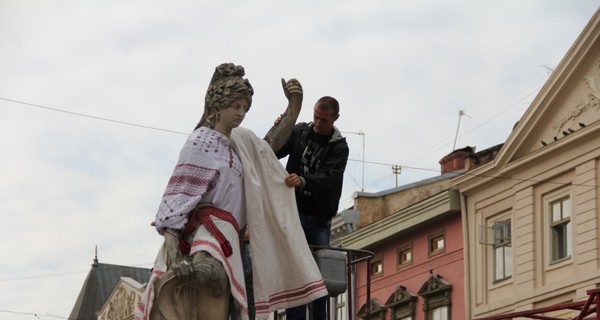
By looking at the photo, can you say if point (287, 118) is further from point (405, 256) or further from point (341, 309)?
point (341, 309)

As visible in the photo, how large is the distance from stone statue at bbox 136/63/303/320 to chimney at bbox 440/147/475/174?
3478 centimetres

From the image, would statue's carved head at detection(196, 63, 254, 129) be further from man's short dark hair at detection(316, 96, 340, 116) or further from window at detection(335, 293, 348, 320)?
window at detection(335, 293, 348, 320)

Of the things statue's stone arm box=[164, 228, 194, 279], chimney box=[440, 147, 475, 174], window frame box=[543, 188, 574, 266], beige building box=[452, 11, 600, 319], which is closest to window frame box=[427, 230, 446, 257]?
beige building box=[452, 11, 600, 319]

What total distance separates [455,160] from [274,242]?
35585 millimetres

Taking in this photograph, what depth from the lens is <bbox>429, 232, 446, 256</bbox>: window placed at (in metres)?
40.4

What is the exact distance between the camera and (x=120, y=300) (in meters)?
81.1

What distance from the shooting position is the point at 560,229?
118 ft

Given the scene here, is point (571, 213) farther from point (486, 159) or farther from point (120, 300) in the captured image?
point (120, 300)

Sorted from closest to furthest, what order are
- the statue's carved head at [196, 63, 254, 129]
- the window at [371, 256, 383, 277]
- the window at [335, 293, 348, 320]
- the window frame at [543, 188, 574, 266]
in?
the statue's carved head at [196, 63, 254, 129]
the window frame at [543, 188, 574, 266]
the window at [335, 293, 348, 320]
the window at [371, 256, 383, 277]

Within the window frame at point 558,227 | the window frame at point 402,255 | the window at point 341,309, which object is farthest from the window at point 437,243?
the window frame at point 558,227

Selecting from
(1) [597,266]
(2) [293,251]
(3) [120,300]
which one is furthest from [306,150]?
(3) [120,300]

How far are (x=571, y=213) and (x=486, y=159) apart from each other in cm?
602

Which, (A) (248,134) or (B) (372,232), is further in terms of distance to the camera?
(B) (372,232)

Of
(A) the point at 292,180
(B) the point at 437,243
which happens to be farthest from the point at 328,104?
(B) the point at 437,243
